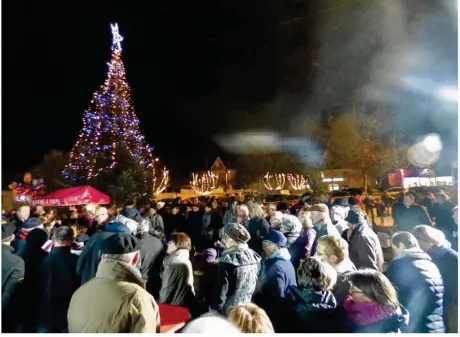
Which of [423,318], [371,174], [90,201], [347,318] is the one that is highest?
[371,174]

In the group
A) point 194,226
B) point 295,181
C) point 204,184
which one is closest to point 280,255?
point 194,226

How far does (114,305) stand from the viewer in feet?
7.11

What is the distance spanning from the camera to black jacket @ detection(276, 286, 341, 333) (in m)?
2.50

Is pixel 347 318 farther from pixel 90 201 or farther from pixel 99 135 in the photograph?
pixel 99 135

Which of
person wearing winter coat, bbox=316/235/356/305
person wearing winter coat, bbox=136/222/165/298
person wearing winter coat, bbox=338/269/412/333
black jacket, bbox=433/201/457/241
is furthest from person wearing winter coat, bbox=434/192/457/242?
person wearing winter coat, bbox=136/222/165/298

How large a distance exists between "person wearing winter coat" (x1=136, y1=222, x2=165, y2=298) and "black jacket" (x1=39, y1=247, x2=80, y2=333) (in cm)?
89

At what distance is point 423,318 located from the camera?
312 cm

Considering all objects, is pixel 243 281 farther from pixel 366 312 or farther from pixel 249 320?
pixel 249 320

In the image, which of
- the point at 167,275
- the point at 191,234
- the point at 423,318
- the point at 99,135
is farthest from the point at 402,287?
the point at 99,135

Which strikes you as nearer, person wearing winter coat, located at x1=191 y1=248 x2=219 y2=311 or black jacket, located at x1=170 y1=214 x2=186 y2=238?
person wearing winter coat, located at x1=191 y1=248 x2=219 y2=311

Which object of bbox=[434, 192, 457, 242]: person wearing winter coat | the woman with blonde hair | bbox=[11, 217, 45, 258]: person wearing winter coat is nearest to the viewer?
the woman with blonde hair

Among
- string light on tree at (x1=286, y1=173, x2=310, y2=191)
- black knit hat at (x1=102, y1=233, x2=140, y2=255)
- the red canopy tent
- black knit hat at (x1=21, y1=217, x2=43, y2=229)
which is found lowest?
black knit hat at (x1=102, y1=233, x2=140, y2=255)

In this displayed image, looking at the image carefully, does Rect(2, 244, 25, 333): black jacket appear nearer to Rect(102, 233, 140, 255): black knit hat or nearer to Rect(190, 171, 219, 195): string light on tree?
Rect(102, 233, 140, 255): black knit hat

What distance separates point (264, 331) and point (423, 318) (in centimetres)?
192
